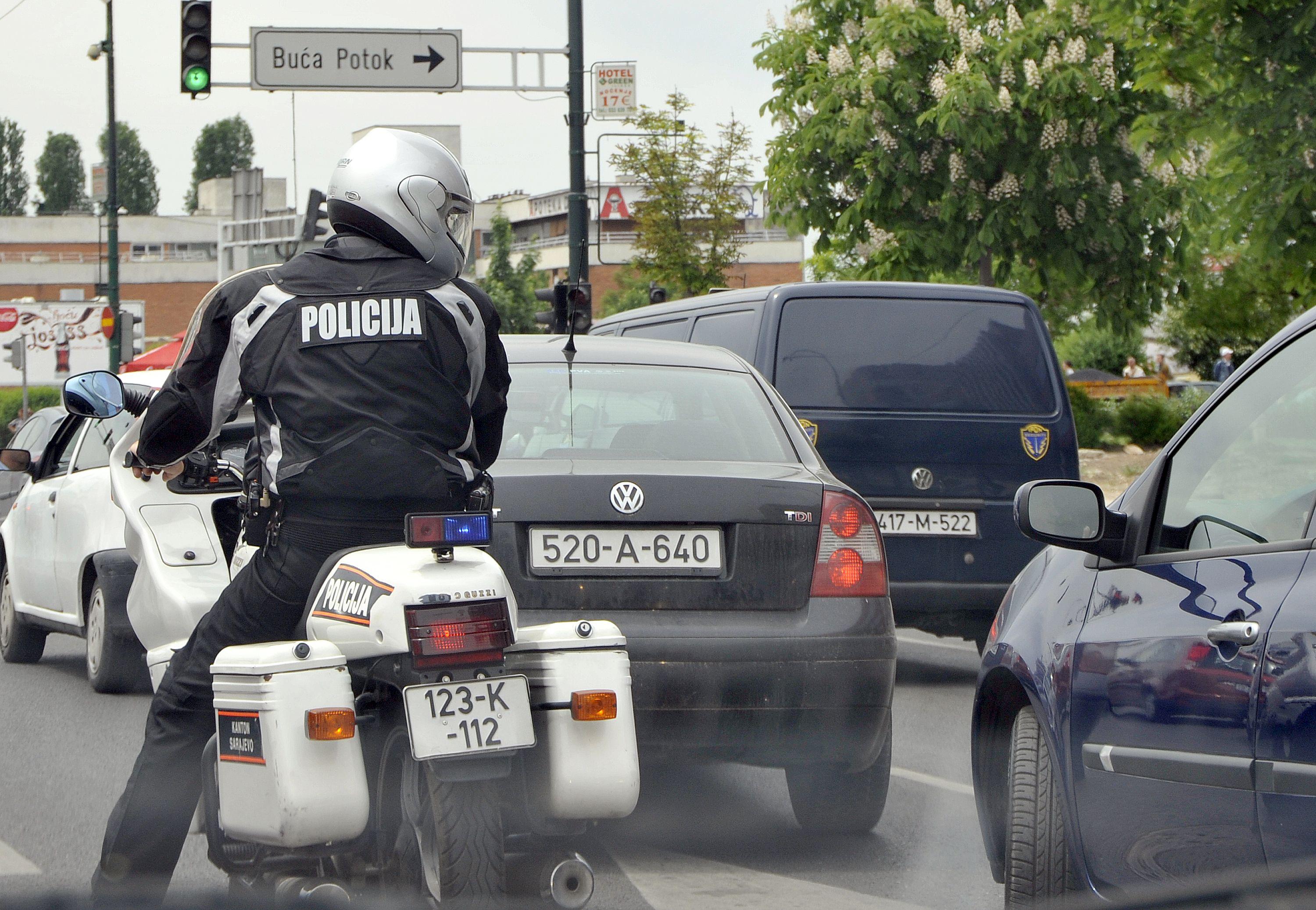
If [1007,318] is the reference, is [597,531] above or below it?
below

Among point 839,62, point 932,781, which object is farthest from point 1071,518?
point 839,62

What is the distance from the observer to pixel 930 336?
875cm

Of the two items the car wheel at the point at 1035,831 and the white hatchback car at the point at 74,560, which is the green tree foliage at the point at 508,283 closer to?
the white hatchback car at the point at 74,560

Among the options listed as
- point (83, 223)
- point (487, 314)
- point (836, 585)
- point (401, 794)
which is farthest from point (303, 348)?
point (83, 223)

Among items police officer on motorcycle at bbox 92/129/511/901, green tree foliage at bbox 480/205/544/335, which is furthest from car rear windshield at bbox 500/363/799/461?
green tree foliage at bbox 480/205/544/335

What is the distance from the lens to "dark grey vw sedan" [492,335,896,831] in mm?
4809

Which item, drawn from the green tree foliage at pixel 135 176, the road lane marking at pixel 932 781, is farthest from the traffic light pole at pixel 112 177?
the green tree foliage at pixel 135 176

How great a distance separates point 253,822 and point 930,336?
611 centimetres

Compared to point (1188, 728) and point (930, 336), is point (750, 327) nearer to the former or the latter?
point (930, 336)

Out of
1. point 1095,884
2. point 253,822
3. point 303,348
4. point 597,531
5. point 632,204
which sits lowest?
point 1095,884

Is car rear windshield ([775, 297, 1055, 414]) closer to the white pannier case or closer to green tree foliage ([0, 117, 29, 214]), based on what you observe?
Result: the white pannier case

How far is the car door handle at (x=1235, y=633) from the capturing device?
2914 millimetres

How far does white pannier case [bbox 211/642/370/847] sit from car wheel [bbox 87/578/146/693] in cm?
508

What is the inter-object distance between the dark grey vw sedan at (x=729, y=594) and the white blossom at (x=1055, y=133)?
602 inches
